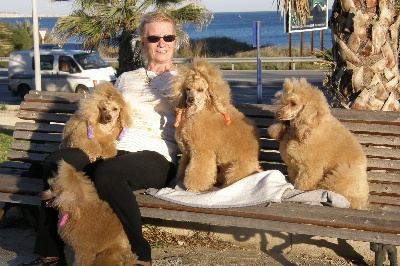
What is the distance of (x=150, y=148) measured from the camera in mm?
4230

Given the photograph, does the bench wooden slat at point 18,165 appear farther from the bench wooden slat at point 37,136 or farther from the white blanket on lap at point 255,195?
the white blanket on lap at point 255,195

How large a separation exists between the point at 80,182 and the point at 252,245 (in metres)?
1.52

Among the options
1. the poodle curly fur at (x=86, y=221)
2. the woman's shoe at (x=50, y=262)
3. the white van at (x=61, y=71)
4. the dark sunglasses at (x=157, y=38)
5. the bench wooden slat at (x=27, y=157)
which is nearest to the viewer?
the poodle curly fur at (x=86, y=221)

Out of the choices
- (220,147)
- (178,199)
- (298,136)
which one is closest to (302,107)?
(298,136)

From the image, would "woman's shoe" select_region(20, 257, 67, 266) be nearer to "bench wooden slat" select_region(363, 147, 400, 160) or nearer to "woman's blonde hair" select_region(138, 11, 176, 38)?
"woman's blonde hair" select_region(138, 11, 176, 38)

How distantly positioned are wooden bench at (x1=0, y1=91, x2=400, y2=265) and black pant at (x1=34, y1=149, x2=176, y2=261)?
0.53ft

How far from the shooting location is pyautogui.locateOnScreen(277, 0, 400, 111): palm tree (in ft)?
15.9

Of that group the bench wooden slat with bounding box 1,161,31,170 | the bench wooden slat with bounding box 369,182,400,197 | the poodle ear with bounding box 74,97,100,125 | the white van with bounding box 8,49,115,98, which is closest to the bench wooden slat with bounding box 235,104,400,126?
the bench wooden slat with bounding box 369,182,400,197

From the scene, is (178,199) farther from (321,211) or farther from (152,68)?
(152,68)

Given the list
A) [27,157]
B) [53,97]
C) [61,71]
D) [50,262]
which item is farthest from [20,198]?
[61,71]

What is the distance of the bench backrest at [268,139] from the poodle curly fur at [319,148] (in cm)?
43

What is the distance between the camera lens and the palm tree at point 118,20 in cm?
1097

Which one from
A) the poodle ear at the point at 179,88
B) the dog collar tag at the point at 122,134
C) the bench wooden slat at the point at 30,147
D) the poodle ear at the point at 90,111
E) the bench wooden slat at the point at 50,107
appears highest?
the poodle ear at the point at 179,88

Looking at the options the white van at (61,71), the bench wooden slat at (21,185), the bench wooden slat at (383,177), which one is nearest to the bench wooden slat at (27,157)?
the bench wooden slat at (21,185)
